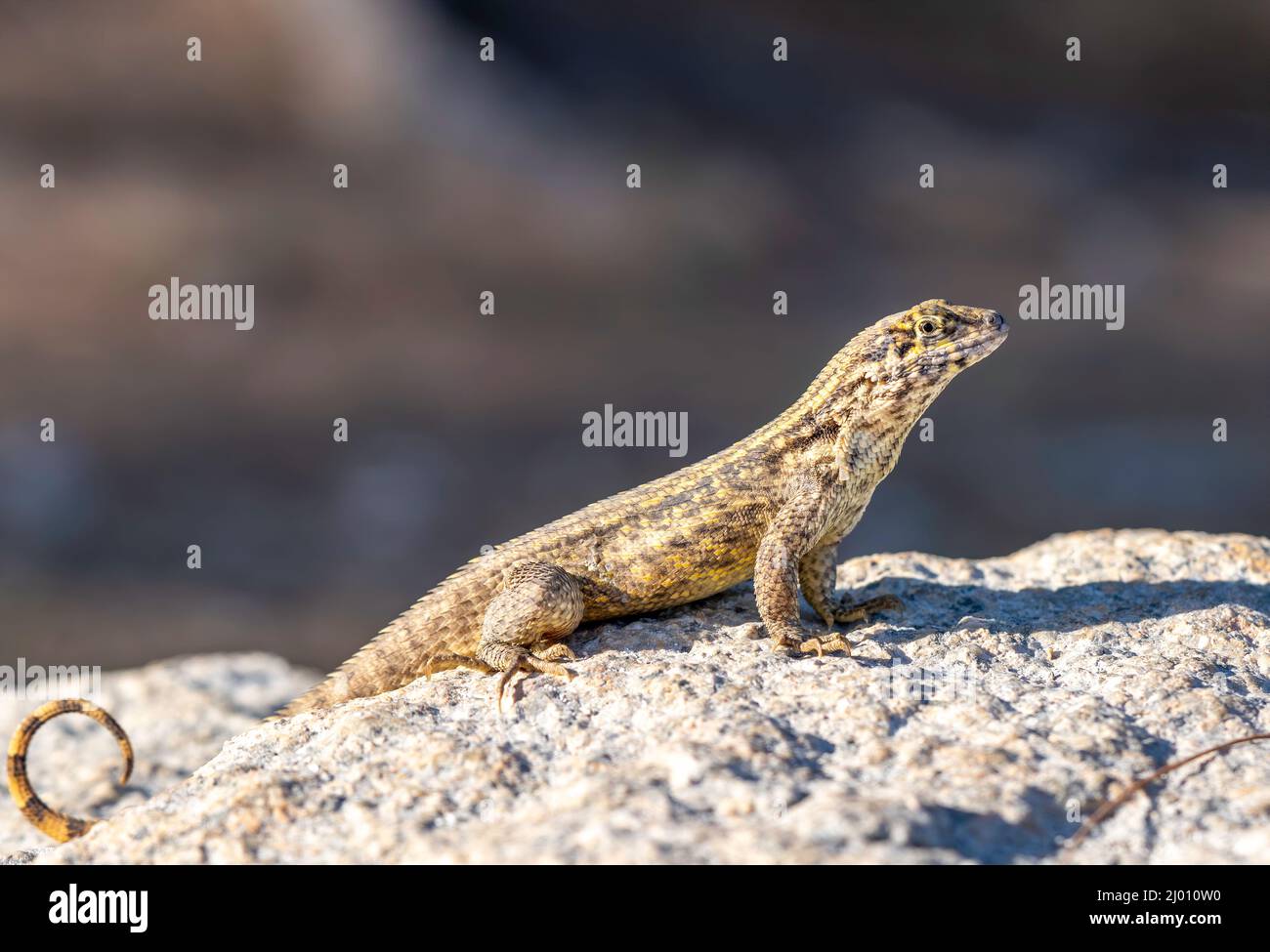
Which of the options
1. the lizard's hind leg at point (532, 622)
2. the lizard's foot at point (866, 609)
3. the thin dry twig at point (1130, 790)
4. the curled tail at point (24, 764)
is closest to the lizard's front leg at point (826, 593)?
the lizard's foot at point (866, 609)

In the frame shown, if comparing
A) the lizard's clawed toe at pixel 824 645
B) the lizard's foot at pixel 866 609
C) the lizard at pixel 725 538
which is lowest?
the lizard's clawed toe at pixel 824 645

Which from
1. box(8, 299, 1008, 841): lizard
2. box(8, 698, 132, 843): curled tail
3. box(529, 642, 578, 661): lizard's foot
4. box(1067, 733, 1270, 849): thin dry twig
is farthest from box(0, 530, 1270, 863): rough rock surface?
box(8, 698, 132, 843): curled tail

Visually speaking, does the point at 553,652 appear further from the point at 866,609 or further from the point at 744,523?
the point at 866,609

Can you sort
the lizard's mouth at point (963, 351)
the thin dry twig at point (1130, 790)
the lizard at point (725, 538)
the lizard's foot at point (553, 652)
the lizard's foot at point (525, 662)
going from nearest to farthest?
the thin dry twig at point (1130, 790) < the lizard's foot at point (525, 662) < the lizard's foot at point (553, 652) < the lizard at point (725, 538) < the lizard's mouth at point (963, 351)

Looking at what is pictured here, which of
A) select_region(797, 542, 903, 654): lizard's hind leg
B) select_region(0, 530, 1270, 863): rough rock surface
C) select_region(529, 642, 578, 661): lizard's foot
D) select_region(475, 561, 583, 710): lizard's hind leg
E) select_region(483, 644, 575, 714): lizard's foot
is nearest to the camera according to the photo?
select_region(0, 530, 1270, 863): rough rock surface

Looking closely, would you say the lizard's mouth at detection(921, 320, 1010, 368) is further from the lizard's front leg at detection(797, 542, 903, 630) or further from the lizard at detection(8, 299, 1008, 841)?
the lizard's front leg at detection(797, 542, 903, 630)

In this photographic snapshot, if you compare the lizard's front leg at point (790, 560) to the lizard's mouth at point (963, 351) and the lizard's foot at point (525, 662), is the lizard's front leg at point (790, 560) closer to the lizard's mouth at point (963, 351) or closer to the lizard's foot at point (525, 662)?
the lizard's mouth at point (963, 351)

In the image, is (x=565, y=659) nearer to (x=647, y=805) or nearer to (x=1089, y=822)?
(x=647, y=805)
